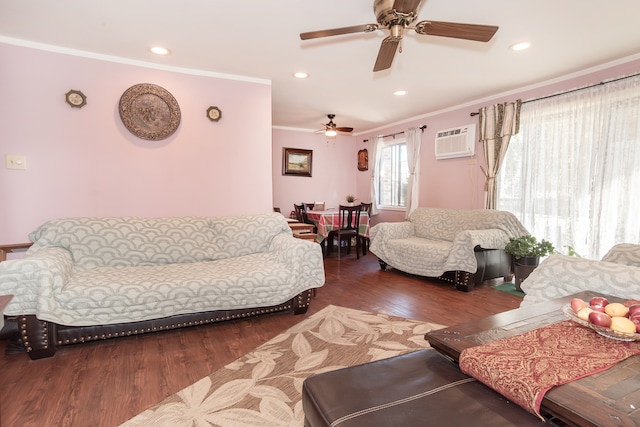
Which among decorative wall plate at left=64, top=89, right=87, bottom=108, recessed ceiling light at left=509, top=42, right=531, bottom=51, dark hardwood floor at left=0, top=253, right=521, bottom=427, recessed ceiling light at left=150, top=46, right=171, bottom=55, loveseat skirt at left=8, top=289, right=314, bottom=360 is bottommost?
dark hardwood floor at left=0, top=253, right=521, bottom=427

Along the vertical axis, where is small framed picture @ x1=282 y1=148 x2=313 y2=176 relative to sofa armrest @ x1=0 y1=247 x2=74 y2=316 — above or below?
above

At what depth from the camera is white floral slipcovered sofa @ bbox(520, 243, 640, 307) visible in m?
1.69

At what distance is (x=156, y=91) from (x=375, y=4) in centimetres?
229

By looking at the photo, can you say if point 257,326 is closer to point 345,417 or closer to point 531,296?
point 345,417

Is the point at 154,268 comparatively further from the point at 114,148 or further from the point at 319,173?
the point at 319,173

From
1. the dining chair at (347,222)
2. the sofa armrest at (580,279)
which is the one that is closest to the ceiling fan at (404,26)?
the sofa armrest at (580,279)

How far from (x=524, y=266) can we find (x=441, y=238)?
1024 mm

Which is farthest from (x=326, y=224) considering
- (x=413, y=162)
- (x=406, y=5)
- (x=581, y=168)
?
(x=406, y=5)

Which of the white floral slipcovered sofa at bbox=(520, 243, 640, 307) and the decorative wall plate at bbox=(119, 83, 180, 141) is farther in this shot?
the decorative wall plate at bbox=(119, 83, 180, 141)

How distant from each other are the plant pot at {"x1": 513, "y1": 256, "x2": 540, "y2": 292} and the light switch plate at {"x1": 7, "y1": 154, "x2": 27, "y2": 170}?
491cm

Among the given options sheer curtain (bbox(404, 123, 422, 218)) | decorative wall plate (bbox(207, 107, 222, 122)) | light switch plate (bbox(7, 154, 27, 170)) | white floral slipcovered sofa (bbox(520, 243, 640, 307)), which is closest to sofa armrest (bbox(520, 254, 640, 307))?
white floral slipcovered sofa (bbox(520, 243, 640, 307))

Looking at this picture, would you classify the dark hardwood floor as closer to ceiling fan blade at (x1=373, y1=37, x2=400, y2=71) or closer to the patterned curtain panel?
the patterned curtain panel

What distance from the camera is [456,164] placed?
15.3 feet

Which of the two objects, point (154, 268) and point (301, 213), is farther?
point (301, 213)
